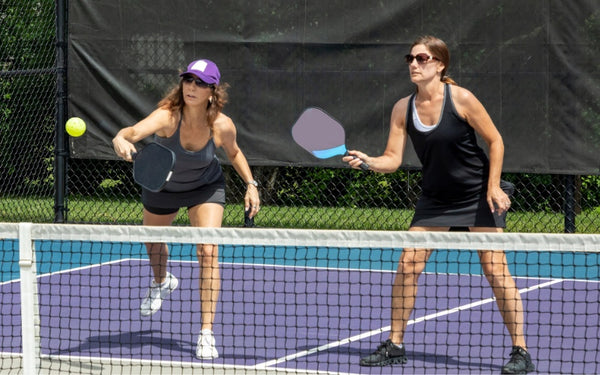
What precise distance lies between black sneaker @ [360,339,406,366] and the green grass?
4.66 m

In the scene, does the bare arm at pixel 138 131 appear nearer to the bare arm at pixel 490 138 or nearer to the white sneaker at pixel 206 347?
the white sneaker at pixel 206 347

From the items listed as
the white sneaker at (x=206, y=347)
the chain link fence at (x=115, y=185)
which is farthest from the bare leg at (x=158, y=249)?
the chain link fence at (x=115, y=185)

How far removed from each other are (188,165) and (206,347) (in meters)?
0.93

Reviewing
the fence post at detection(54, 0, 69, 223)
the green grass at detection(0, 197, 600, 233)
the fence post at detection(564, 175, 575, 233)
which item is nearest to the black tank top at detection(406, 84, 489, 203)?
the fence post at detection(564, 175, 575, 233)

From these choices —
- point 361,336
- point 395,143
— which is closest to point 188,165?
point 395,143

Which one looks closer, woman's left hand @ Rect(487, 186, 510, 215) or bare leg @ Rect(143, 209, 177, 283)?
woman's left hand @ Rect(487, 186, 510, 215)

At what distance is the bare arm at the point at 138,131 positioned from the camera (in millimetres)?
4379

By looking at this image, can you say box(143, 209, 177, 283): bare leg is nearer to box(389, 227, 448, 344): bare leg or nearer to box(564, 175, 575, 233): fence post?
box(389, 227, 448, 344): bare leg

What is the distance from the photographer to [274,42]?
8.80m

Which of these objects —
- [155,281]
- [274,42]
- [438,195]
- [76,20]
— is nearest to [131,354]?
[155,281]

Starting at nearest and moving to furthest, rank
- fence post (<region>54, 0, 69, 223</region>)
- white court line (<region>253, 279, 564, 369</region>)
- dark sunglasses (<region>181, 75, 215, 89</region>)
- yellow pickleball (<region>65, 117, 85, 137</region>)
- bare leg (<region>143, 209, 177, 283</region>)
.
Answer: white court line (<region>253, 279, 564, 369</region>) < dark sunglasses (<region>181, 75, 215, 89</region>) < bare leg (<region>143, 209, 177, 283</region>) < yellow pickleball (<region>65, 117, 85, 137</region>) < fence post (<region>54, 0, 69, 223</region>)

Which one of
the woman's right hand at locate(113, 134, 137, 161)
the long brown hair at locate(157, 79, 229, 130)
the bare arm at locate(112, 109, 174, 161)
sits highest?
the long brown hair at locate(157, 79, 229, 130)

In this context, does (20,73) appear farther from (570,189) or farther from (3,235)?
(3,235)

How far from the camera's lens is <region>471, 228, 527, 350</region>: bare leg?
173 inches
